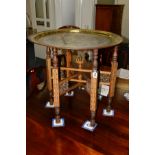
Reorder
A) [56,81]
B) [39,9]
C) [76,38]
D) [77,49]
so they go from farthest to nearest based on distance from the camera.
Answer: [39,9]
[76,38]
[56,81]
[77,49]

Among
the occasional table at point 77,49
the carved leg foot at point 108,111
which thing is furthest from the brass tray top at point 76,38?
the carved leg foot at point 108,111

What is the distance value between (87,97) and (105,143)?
0.56m

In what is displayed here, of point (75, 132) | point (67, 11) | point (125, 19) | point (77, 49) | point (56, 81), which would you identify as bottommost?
point (75, 132)

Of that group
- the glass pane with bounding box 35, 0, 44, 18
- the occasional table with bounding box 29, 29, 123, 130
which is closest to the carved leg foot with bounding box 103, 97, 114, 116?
the occasional table with bounding box 29, 29, 123, 130

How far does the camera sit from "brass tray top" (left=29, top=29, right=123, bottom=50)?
1.21 meters

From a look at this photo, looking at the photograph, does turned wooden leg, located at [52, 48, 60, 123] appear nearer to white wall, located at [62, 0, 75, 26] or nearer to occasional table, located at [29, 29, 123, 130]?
occasional table, located at [29, 29, 123, 130]

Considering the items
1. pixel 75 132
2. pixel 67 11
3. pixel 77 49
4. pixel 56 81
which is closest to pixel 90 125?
pixel 75 132

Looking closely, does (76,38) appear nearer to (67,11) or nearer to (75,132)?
(75,132)

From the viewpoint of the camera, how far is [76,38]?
139 centimetres

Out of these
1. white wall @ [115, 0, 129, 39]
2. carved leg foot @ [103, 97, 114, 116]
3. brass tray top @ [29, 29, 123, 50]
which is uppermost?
white wall @ [115, 0, 129, 39]

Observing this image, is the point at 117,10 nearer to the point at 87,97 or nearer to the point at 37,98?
the point at 87,97
